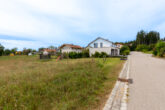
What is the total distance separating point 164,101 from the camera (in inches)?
102

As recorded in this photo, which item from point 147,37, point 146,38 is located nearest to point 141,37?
point 146,38

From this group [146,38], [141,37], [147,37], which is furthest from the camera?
[141,37]

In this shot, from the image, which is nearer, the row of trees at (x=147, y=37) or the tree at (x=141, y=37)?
the row of trees at (x=147, y=37)

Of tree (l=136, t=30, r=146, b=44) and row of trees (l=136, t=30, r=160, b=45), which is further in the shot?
tree (l=136, t=30, r=146, b=44)

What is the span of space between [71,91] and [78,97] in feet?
1.20

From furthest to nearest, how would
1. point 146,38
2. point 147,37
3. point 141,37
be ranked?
point 141,37 < point 146,38 < point 147,37

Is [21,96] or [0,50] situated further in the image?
[0,50]

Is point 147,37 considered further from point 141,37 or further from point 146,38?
point 141,37

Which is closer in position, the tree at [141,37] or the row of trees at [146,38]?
the row of trees at [146,38]

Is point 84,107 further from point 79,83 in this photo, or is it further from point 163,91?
point 163,91

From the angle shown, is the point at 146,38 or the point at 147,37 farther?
the point at 146,38

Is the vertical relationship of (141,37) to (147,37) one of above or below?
above

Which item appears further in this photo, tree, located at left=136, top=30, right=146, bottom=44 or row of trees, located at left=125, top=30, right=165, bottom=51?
tree, located at left=136, top=30, right=146, bottom=44

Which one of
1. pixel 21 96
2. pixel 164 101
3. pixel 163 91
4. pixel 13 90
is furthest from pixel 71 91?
pixel 163 91
